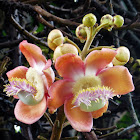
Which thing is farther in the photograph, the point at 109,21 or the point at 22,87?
the point at 109,21

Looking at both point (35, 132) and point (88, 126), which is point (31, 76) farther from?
point (35, 132)

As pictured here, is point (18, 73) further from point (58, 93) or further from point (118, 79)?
point (118, 79)

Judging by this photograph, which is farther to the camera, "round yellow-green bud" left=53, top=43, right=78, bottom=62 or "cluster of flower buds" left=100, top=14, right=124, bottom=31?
"cluster of flower buds" left=100, top=14, right=124, bottom=31

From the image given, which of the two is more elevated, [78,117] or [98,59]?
[98,59]

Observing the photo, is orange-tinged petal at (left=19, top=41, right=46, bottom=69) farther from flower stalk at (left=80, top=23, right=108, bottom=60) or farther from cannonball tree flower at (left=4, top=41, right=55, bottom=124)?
flower stalk at (left=80, top=23, right=108, bottom=60)

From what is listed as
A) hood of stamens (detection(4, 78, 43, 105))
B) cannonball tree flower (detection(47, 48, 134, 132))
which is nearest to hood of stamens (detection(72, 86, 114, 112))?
cannonball tree flower (detection(47, 48, 134, 132))

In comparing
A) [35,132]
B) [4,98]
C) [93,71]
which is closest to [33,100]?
[93,71]

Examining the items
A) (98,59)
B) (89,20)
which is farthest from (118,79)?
(89,20)
